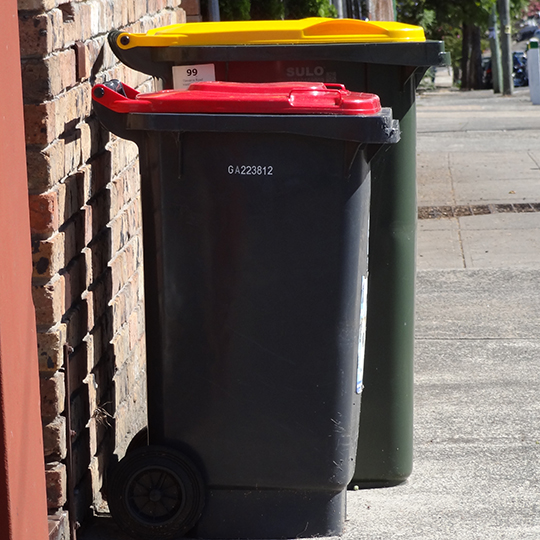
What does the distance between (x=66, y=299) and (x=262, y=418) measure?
2.42 feet

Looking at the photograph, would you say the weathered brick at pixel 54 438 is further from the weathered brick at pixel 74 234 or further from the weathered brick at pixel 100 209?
the weathered brick at pixel 100 209

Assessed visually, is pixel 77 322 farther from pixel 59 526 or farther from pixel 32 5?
pixel 32 5

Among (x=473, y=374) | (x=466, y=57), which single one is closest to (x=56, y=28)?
(x=473, y=374)

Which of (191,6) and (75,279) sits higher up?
(191,6)

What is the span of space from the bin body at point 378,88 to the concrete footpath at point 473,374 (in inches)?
14.2

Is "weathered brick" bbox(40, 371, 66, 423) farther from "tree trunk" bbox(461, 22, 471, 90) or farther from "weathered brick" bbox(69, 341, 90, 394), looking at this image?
"tree trunk" bbox(461, 22, 471, 90)

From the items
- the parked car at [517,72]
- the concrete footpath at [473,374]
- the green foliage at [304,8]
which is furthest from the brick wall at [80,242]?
the parked car at [517,72]

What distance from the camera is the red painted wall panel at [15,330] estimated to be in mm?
2332

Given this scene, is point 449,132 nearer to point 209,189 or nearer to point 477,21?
point 209,189

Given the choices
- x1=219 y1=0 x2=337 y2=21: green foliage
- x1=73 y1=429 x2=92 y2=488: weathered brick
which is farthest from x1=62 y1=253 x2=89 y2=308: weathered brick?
x1=219 y1=0 x2=337 y2=21: green foliage

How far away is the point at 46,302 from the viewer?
2820mm

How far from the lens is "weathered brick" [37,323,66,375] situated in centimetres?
285

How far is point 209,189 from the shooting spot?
9.40ft

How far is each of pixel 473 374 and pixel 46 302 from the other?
9.09 feet
